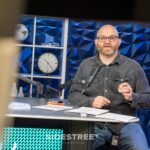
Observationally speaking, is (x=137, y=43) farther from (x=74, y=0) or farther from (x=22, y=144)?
(x=74, y=0)

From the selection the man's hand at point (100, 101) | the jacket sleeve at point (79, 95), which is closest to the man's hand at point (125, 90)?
the man's hand at point (100, 101)

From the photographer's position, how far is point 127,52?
4.82 metres

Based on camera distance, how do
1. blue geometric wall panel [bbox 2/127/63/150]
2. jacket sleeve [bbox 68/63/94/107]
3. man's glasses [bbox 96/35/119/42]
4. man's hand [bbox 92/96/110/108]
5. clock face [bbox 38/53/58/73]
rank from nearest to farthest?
blue geometric wall panel [bbox 2/127/63/150], man's hand [bbox 92/96/110/108], jacket sleeve [bbox 68/63/94/107], man's glasses [bbox 96/35/119/42], clock face [bbox 38/53/58/73]

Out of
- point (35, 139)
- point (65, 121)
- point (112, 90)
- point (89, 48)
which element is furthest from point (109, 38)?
point (89, 48)

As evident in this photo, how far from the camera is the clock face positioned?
4770mm

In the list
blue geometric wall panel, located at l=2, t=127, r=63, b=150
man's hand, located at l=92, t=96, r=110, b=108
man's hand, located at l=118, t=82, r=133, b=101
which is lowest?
blue geometric wall panel, located at l=2, t=127, r=63, b=150

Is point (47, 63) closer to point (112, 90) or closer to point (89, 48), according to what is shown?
point (89, 48)

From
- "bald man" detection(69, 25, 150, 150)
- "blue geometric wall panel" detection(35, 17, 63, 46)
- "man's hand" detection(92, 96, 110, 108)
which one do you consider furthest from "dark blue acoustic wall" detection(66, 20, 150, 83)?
"man's hand" detection(92, 96, 110, 108)

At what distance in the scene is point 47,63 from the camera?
477cm

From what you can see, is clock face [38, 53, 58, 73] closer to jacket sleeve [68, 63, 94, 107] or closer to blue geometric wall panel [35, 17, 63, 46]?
blue geometric wall panel [35, 17, 63, 46]

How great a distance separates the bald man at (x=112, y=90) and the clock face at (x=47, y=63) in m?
1.96

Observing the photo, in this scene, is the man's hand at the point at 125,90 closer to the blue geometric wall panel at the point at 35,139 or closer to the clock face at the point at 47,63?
the blue geometric wall panel at the point at 35,139

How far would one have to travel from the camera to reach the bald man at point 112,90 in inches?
100

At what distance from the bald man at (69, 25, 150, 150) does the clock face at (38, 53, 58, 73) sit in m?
1.96
